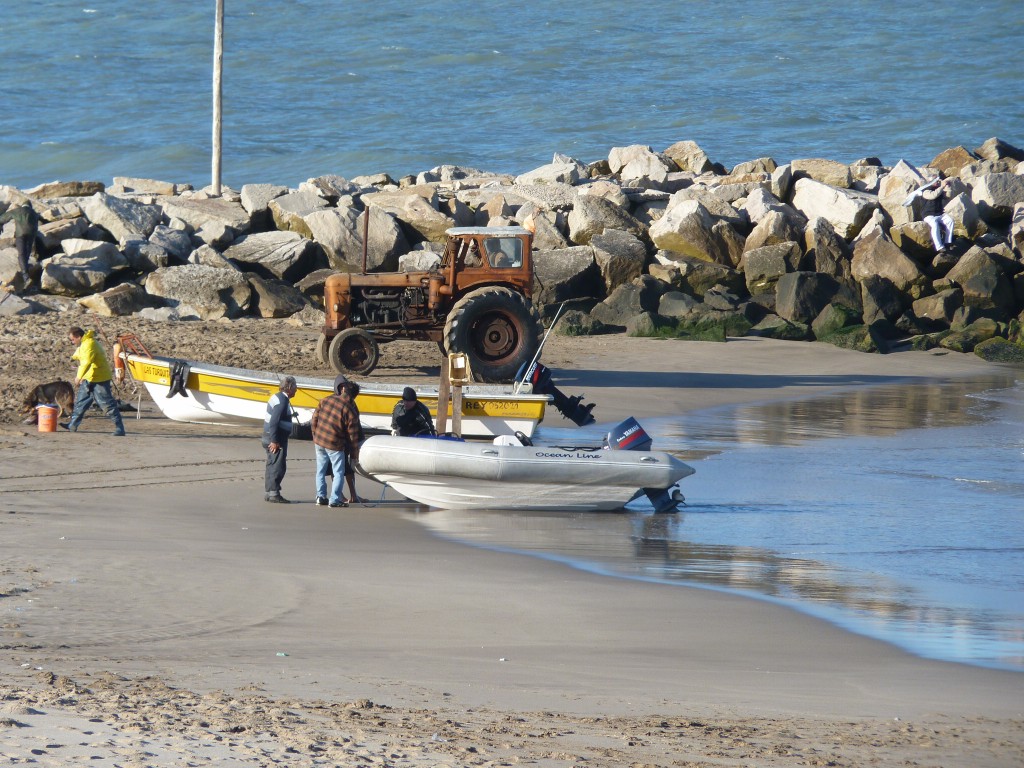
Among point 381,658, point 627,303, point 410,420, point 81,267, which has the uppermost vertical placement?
point 81,267

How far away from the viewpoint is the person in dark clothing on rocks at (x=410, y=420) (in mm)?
11625

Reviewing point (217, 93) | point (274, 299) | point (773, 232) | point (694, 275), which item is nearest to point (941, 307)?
point (773, 232)

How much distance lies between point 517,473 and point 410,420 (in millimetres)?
1235

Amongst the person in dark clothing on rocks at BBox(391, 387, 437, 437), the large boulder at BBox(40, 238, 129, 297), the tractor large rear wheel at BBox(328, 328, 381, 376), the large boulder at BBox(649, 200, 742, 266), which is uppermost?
the large boulder at BBox(649, 200, 742, 266)

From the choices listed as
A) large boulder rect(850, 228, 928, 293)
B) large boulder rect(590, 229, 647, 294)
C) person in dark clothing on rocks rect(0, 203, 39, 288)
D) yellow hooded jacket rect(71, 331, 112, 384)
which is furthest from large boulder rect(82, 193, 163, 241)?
large boulder rect(850, 228, 928, 293)

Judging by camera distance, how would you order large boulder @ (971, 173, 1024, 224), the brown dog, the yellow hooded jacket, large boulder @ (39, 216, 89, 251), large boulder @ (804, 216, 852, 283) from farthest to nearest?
large boulder @ (971, 173, 1024, 224) → large boulder @ (804, 216, 852, 283) → large boulder @ (39, 216, 89, 251) → the brown dog → the yellow hooded jacket

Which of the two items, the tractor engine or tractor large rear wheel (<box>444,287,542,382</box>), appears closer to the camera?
tractor large rear wheel (<box>444,287,542,382</box>)

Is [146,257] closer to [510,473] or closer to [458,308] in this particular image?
[458,308]

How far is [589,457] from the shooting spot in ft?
36.2

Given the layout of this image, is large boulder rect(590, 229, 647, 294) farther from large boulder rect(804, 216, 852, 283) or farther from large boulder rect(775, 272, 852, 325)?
large boulder rect(804, 216, 852, 283)

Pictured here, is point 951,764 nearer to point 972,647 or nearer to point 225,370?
point 972,647

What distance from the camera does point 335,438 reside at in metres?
10.7

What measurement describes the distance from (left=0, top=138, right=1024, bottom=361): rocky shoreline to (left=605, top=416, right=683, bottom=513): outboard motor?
9842 millimetres

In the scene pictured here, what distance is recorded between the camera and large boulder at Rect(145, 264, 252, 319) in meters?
20.8
